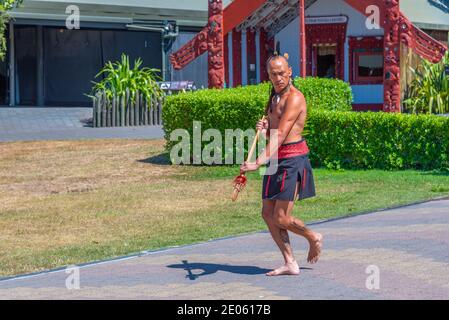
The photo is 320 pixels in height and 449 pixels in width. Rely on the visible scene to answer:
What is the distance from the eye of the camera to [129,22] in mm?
31266

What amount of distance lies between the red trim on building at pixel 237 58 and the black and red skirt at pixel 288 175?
20.0m

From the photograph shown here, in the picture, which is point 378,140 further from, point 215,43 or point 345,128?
point 215,43

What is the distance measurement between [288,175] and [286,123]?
45cm

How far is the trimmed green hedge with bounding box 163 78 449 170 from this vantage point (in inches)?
658

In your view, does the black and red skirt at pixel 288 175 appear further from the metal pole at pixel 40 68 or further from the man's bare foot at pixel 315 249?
the metal pole at pixel 40 68

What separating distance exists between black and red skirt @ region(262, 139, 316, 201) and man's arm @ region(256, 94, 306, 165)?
0.12 m

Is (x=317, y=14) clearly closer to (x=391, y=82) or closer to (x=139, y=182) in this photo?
(x=391, y=82)

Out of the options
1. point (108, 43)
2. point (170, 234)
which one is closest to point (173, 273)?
point (170, 234)

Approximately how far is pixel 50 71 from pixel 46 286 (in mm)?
26832

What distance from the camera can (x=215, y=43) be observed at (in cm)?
2236

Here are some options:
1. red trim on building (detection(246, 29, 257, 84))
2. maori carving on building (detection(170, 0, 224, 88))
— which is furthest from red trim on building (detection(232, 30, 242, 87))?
maori carving on building (detection(170, 0, 224, 88))

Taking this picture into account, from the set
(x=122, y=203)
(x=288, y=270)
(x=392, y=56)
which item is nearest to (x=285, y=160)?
(x=288, y=270)

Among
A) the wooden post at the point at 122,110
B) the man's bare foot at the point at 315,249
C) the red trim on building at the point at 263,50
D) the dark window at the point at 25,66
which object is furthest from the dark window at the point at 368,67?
the man's bare foot at the point at 315,249

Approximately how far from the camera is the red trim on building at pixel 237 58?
94.6 feet
